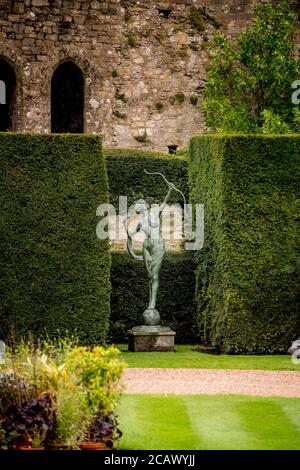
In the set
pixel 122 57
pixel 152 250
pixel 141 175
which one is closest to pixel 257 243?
pixel 152 250

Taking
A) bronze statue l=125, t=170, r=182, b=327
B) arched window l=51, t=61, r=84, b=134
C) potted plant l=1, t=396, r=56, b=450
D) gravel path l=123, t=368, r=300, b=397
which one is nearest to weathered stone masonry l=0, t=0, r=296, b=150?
arched window l=51, t=61, r=84, b=134

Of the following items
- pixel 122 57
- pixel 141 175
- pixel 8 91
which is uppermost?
pixel 122 57

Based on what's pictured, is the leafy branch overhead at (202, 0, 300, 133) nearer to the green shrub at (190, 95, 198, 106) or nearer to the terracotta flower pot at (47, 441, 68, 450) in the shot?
the green shrub at (190, 95, 198, 106)

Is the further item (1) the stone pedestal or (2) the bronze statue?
(2) the bronze statue

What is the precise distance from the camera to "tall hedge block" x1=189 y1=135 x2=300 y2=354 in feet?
67.4

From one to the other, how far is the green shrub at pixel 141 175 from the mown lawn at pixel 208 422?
Result: 9.59 metres

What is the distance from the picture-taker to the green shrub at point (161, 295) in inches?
868

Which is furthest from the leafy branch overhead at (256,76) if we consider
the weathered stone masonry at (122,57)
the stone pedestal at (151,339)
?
the stone pedestal at (151,339)

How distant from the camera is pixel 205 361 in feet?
63.5

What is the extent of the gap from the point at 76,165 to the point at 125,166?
4357 mm

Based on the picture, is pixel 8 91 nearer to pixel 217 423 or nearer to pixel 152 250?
pixel 152 250

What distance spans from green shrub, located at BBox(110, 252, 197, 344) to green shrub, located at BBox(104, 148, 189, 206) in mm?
2086

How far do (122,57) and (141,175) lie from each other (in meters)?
6.64

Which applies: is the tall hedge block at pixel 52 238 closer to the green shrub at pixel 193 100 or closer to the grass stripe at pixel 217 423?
the grass stripe at pixel 217 423
